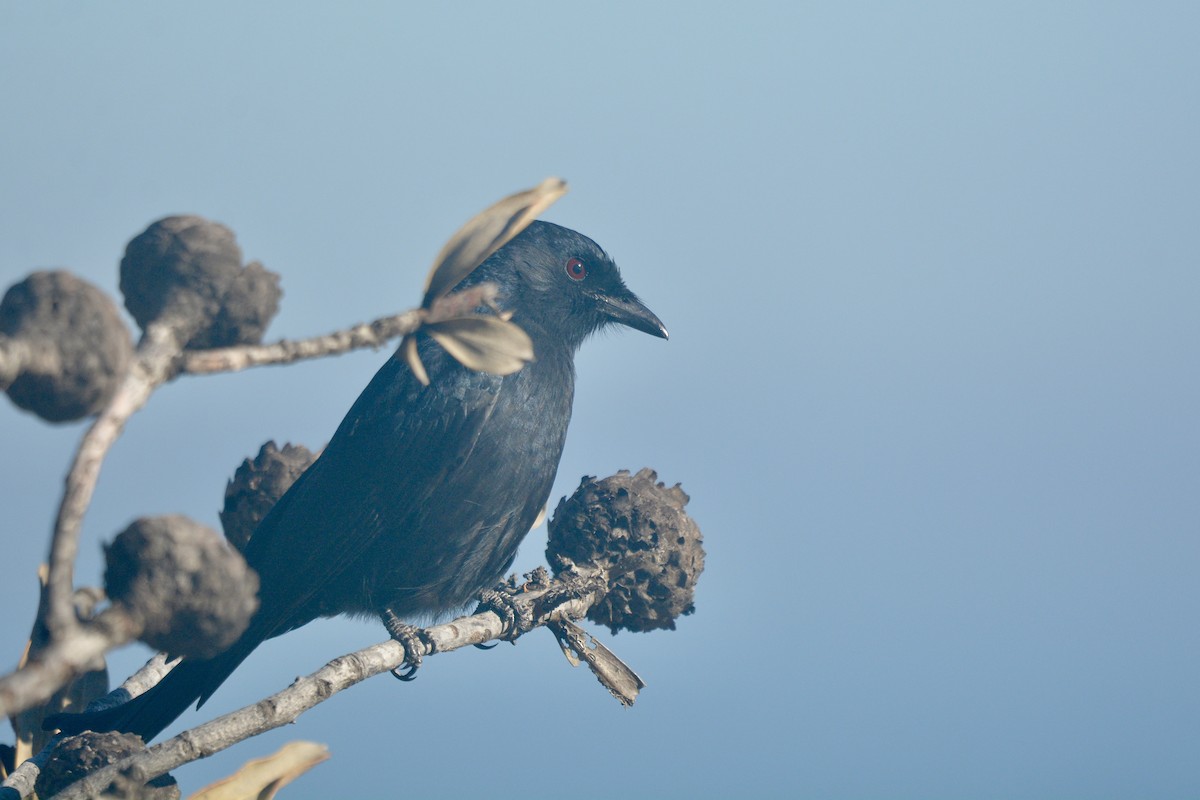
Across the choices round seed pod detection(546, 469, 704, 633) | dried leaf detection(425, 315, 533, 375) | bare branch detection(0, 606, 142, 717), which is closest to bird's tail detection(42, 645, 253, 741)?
round seed pod detection(546, 469, 704, 633)

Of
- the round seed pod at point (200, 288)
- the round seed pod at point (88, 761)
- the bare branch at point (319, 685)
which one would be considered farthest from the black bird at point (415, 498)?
the round seed pod at point (200, 288)

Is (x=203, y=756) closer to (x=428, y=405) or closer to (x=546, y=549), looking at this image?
(x=546, y=549)

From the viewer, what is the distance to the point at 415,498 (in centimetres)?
359

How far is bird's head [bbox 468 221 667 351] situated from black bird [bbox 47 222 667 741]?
0.23 feet

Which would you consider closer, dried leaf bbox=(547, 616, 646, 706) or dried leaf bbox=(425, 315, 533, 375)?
dried leaf bbox=(425, 315, 533, 375)

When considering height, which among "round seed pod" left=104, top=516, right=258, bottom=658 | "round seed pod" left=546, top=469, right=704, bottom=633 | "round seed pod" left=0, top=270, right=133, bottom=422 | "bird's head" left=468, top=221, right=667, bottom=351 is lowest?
"round seed pod" left=104, top=516, right=258, bottom=658

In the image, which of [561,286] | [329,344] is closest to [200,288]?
[329,344]

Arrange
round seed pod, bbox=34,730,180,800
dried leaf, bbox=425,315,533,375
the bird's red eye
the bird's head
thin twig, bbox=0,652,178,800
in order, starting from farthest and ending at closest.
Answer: the bird's red eye
the bird's head
thin twig, bbox=0,652,178,800
round seed pod, bbox=34,730,180,800
dried leaf, bbox=425,315,533,375

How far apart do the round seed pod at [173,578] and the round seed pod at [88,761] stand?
2.13 feet

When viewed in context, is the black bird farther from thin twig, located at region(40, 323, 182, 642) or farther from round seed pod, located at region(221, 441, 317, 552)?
thin twig, located at region(40, 323, 182, 642)

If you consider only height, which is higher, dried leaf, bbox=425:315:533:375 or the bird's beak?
the bird's beak

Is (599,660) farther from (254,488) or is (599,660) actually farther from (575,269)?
(575,269)

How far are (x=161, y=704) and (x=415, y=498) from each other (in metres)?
1.09

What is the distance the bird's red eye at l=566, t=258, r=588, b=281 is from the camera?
4320 mm
